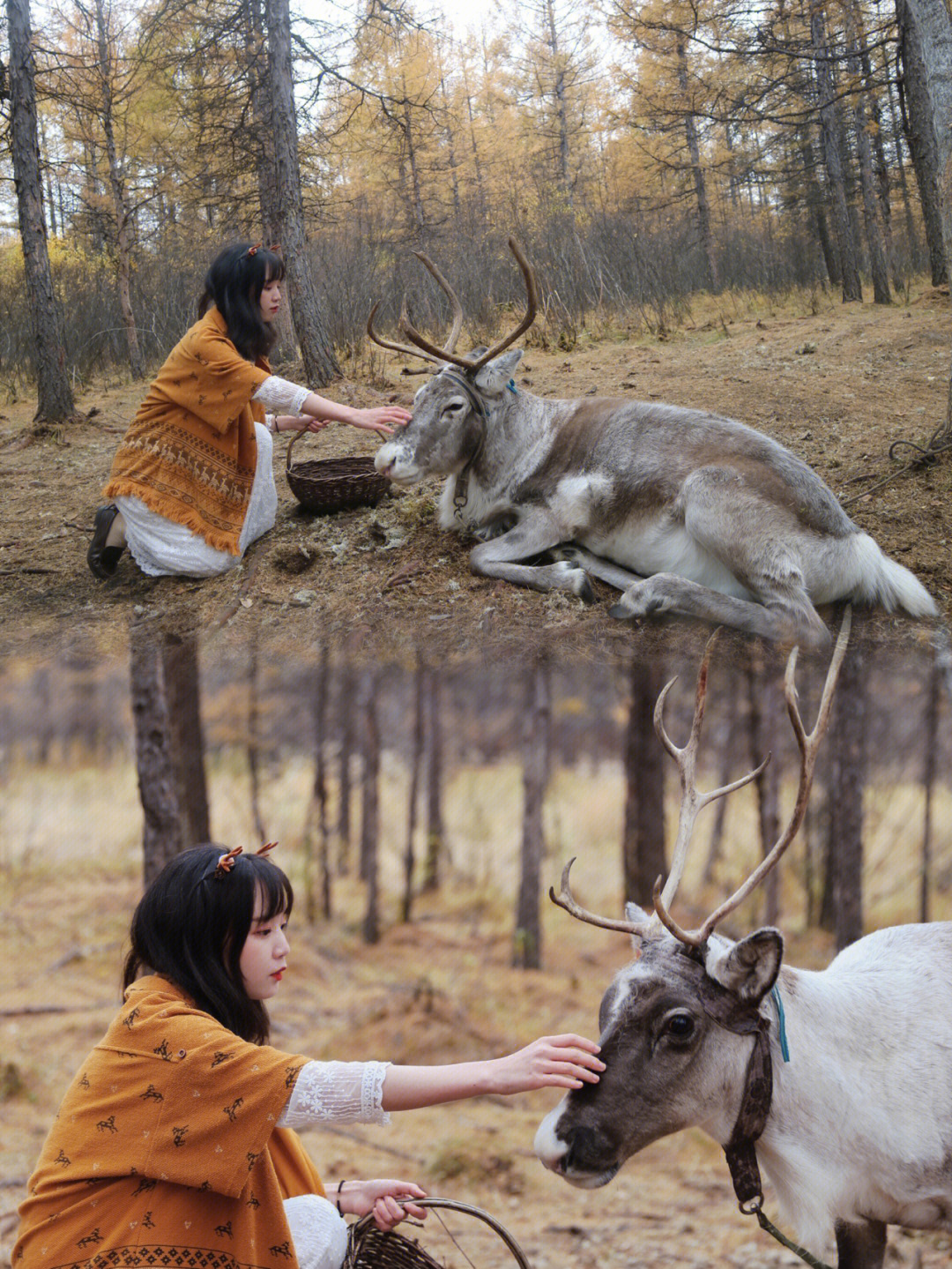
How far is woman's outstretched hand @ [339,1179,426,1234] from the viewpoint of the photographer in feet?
6.61

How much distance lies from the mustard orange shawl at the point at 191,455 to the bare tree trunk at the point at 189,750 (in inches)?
26.4

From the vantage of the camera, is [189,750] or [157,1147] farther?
[189,750]

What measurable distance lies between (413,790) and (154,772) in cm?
147

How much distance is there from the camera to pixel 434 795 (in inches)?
212

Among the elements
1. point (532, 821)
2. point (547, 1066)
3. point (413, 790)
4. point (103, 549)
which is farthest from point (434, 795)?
point (547, 1066)

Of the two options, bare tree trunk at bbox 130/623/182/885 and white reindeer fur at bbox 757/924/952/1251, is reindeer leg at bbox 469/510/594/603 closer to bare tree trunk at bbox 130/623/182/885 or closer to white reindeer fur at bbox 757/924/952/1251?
bare tree trunk at bbox 130/623/182/885

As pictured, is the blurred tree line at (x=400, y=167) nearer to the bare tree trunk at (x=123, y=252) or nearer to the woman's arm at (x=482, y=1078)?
the bare tree trunk at (x=123, y=252)

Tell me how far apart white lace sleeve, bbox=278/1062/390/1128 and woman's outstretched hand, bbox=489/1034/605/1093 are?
21 cm

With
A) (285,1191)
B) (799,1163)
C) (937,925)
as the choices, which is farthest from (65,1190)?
(937,925)

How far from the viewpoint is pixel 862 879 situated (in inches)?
166

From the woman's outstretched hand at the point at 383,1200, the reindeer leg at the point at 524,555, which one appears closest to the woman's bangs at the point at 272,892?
the woman's outstretched hand at the point at 383,1200

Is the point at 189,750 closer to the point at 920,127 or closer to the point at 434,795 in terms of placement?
the point at 434,795

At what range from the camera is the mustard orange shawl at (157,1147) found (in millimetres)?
1669

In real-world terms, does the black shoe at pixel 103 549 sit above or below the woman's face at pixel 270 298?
below
